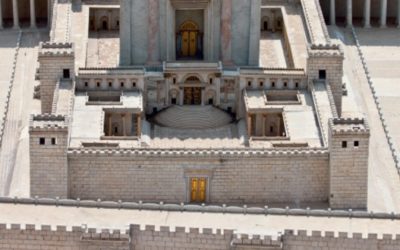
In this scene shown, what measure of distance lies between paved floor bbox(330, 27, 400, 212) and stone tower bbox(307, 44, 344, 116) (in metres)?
2.81

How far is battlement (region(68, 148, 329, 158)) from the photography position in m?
109

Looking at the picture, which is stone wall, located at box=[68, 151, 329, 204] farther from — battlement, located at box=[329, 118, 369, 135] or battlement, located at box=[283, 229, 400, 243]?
battlement, located at box=[283, 229, 400, 243]

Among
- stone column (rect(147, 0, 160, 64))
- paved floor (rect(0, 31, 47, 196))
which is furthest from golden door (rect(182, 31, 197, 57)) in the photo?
paved floor (rect(0, 31, 47, 196))

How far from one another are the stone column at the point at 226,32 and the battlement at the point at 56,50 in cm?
1690

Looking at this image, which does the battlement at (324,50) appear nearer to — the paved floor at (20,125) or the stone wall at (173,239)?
the paved floor at (20,125)

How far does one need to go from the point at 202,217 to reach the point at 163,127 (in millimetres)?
39292

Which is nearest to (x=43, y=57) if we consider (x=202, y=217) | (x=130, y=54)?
(x=130, y=54)

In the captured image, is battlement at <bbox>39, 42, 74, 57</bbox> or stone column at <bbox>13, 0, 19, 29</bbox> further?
stone column at <bbox>13, 0, 19, 29</bbox>

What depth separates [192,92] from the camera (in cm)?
12706

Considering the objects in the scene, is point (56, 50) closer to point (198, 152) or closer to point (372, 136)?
point (198, 152)

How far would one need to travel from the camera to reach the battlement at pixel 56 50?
4798 inches

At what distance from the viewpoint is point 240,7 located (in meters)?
130

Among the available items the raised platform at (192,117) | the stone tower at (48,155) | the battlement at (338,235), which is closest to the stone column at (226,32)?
the raised platform at (192,117)

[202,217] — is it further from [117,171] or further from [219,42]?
[219,42]
